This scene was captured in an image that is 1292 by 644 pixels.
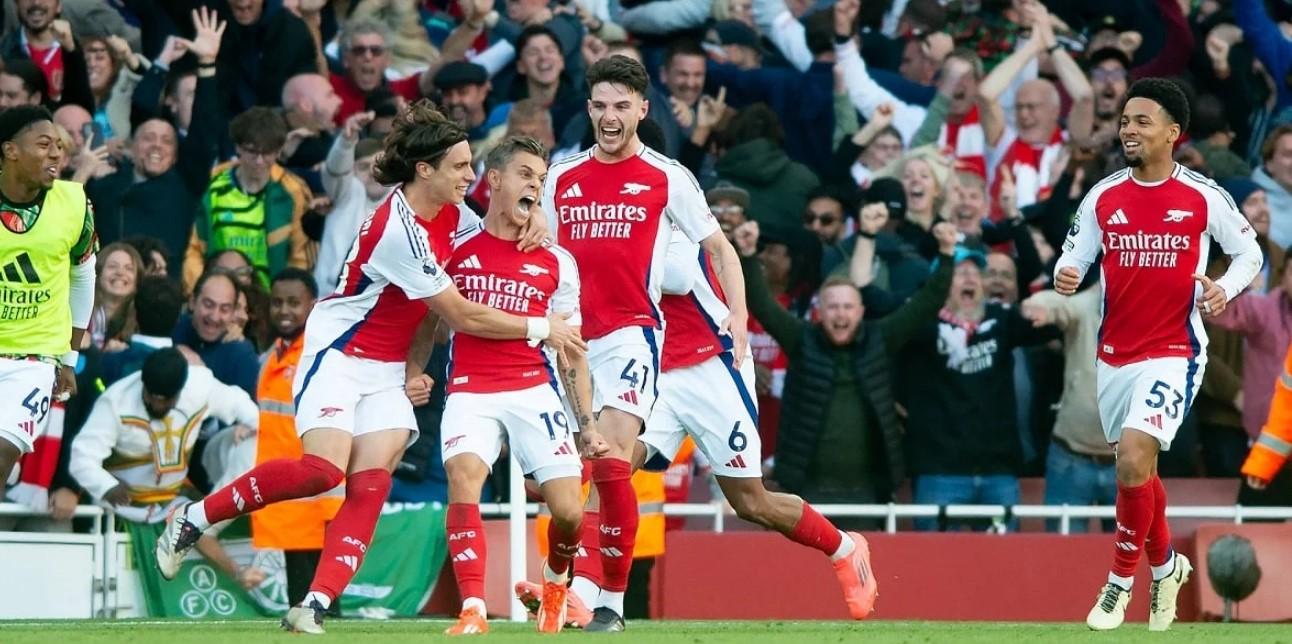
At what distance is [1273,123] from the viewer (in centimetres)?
1855

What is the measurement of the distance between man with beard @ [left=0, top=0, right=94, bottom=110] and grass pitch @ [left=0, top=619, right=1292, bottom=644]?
508 centimetres

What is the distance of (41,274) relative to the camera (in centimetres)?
1190

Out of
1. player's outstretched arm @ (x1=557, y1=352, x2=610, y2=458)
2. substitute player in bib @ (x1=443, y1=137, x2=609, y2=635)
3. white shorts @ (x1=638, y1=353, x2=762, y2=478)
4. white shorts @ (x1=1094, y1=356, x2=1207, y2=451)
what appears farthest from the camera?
white shorts @ (x1=638, y1=353, x2=762, y2=478)

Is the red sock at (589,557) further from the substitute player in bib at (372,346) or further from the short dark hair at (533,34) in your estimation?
the short dark hair at (533,34)

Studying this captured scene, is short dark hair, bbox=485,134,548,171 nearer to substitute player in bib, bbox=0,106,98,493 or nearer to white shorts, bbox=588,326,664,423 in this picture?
white shorts, bbox=588,326,664,423

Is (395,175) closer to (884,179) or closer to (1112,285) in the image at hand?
(1112,285)

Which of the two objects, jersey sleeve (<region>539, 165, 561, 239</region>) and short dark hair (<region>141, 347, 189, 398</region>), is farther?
short dark hair (<region>141, 347, 189, 398</region>)

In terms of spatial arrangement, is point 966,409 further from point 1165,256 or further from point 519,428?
point 519,428

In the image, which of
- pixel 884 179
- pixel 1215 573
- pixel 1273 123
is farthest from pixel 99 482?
pixel 1273 123

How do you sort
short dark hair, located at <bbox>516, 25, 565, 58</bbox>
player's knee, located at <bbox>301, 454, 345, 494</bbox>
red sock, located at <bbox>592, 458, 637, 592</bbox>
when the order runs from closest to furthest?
player's knee, located at <bbox>301, 454, 345, 494</bbox> < red sock, located at <bbox>592, 458, 637, 592</bbox> < short dark hair, located at <bbox>516, 25, 565, 58</bbox>

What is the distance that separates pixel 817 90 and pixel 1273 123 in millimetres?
3640

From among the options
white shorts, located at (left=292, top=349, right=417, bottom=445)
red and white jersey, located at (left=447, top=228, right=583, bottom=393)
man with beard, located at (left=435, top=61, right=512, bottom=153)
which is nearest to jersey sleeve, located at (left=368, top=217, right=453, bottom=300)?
red and white jersey, located at (left=447, top=228, right=583, bottom=393)

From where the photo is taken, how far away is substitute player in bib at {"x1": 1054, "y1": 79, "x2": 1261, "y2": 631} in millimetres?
11875

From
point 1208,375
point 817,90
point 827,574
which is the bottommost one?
point 827,574
